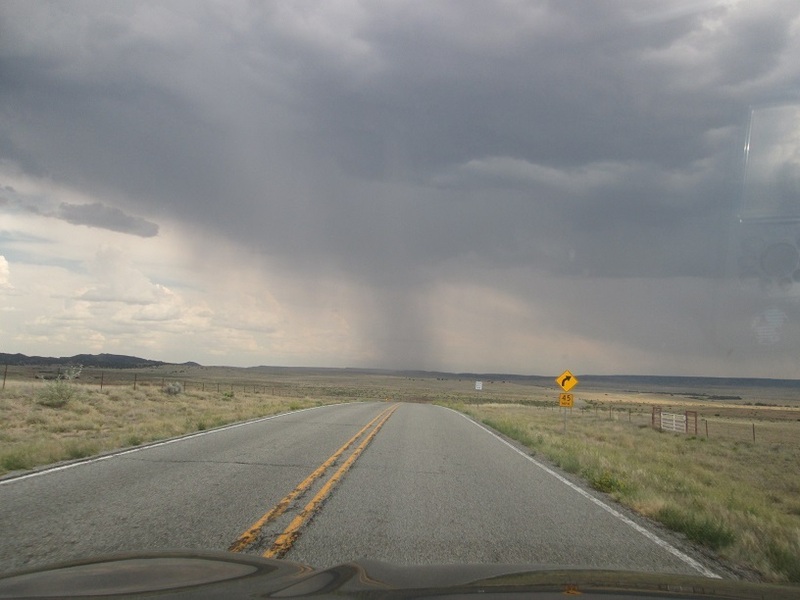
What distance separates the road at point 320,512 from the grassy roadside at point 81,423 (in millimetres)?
1357

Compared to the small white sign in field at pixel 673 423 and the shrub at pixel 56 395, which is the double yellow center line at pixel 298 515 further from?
the small white sign in field at pixel 673 423

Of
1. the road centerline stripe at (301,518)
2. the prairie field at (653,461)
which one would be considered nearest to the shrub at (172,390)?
the prairie field at (653,461)

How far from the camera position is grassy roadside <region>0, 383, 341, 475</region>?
12.3 metres

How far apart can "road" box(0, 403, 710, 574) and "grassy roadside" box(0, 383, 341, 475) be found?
1.36 meters

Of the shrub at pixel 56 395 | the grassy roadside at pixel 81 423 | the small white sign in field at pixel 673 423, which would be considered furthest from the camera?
the small white sign in field at pixel 673 423

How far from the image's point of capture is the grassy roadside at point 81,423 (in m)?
12.3

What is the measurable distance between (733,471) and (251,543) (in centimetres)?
1978

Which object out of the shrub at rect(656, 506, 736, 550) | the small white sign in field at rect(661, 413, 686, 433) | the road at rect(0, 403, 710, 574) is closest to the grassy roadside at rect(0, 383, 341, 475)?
the road at rect(0, 403, 710, 574)

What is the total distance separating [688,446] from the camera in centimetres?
2792

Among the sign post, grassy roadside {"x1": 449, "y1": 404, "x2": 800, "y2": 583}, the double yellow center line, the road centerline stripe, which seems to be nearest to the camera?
the road centerline stripe

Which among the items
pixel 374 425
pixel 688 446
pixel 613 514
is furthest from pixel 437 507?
pixel 688 446

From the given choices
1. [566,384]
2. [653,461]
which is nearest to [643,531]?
[653,461]

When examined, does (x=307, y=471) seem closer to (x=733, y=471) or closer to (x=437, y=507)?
(x=437, y=507)

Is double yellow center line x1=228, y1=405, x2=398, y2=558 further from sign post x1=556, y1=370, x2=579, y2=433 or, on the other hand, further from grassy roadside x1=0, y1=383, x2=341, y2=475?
sign post x1=556, y1=370, x2=579, y2=433
